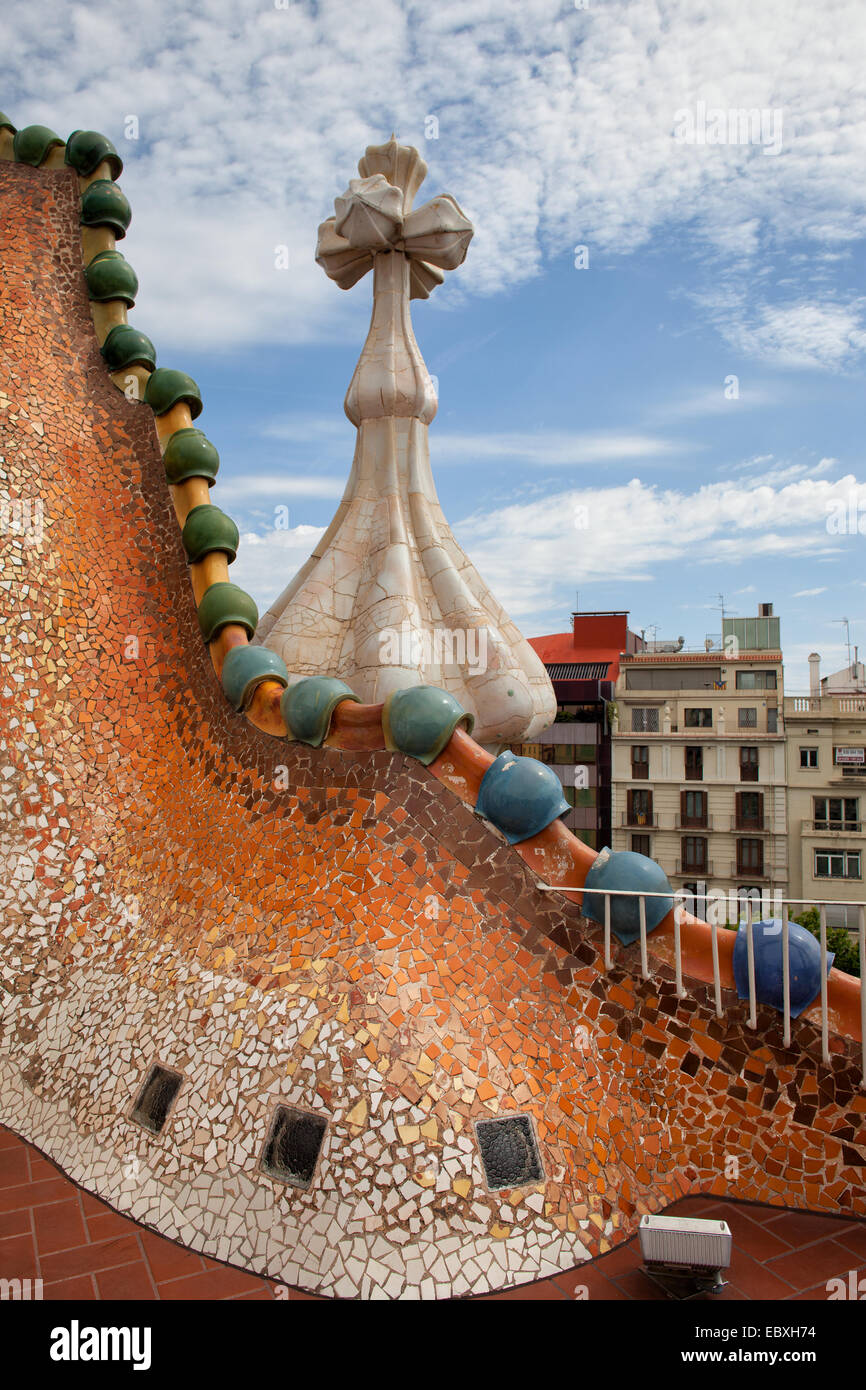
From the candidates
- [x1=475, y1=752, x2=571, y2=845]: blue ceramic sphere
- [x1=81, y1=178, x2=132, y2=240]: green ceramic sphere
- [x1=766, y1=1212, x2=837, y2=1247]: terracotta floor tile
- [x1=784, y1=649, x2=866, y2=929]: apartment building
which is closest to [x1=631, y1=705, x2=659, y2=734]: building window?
[x1=784, y1=649, x2=866, y2=929]: apartment building

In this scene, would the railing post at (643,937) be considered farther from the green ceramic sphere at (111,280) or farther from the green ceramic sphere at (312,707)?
the green ceramic sphere at (111,280)

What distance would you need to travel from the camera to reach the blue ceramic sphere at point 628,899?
16.0ft

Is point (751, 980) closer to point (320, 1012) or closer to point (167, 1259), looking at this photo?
point (320, 1012)

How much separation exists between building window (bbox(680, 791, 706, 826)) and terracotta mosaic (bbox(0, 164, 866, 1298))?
75.0ft

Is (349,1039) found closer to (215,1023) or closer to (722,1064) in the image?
(215,1023)

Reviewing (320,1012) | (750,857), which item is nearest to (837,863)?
(750,857)

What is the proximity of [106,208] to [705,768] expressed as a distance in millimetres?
22904

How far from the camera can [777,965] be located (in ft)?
15.3

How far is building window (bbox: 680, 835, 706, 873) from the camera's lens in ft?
89.7

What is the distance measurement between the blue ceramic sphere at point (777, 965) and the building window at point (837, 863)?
23.4 m

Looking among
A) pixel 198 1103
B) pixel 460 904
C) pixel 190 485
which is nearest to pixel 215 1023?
pixel 198 1103

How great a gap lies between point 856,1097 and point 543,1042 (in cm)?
146

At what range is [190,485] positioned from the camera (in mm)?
6965

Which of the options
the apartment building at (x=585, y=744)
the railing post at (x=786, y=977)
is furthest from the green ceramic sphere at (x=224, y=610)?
the apartment building at (x=585, y=744)
